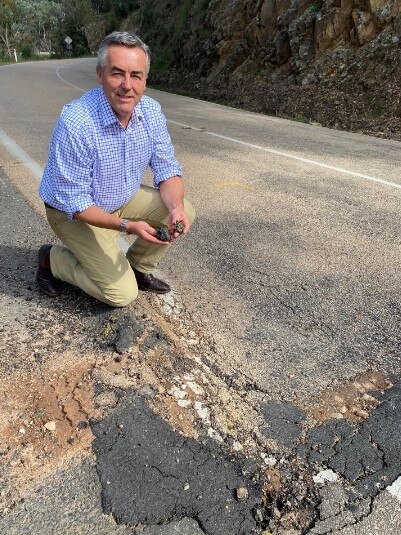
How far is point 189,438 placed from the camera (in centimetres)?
215

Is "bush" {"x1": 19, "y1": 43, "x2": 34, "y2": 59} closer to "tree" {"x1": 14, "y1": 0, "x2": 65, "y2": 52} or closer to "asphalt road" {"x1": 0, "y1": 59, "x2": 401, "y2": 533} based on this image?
"tree" {"x1": 14, "y1": 0, "x2": 65, "y2": 52}

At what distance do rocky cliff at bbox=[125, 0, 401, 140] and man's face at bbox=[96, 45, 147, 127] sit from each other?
8.38 m

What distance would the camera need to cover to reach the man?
269 cm

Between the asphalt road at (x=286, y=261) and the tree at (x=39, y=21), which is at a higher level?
the asphalt road at (x=286, y=261)

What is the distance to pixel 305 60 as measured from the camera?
13.7 meters

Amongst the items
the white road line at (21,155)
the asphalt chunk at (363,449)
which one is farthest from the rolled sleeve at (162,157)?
the white road line at (21,155)

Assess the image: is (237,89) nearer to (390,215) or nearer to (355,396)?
(390,215)

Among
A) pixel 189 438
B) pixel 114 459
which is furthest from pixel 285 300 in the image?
pixel 114 459

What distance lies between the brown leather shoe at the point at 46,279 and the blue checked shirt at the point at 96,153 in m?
0.45

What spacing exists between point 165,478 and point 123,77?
79.9 inches

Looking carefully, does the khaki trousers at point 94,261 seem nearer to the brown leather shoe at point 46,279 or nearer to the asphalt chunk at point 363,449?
the brown leather shoe at point 46,279

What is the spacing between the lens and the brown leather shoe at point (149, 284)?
339 cm

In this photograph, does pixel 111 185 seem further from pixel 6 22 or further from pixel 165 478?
pixel 6 22

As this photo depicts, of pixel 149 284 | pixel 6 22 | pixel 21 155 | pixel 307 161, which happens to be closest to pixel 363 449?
pixel 149 284
